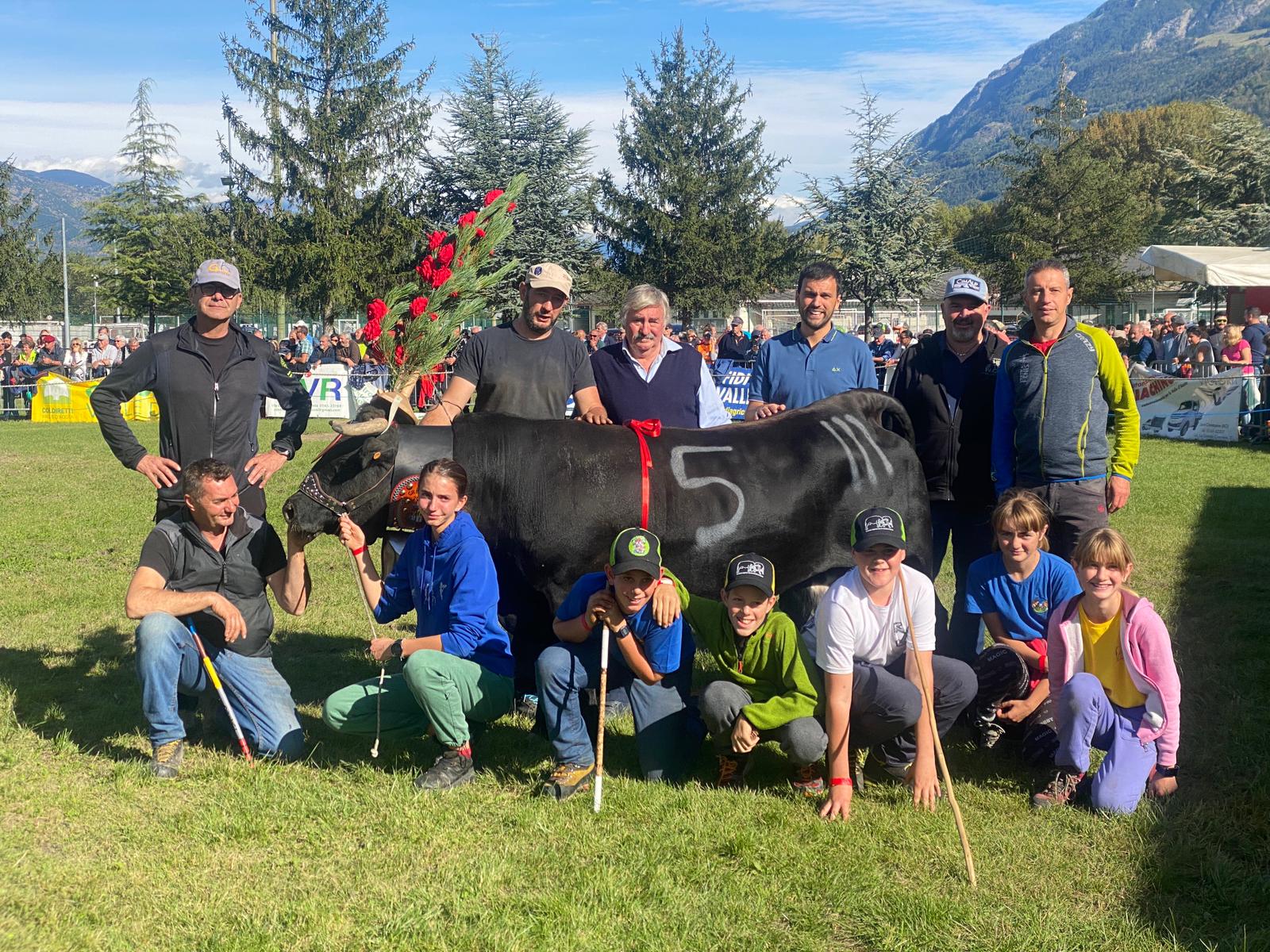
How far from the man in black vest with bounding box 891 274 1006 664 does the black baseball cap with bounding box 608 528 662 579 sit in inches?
79.8

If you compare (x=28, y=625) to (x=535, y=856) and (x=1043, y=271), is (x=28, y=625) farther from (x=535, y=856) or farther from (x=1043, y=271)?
(x=1043, y=271)

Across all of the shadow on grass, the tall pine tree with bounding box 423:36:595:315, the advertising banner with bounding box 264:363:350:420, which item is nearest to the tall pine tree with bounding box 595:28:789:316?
the tall pine tree with bounding box 423:36:595:315

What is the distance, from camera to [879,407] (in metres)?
5.46

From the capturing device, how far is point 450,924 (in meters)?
3.24

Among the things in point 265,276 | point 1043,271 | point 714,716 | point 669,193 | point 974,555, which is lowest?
point 714,716

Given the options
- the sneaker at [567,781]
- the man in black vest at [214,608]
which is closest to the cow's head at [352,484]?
the man in black vest at [214,608]

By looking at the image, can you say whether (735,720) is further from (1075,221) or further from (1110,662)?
(1075,221)

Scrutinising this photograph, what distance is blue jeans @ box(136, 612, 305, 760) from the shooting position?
437cm

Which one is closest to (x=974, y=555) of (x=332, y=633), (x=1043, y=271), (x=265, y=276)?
(x=1043, y=271)

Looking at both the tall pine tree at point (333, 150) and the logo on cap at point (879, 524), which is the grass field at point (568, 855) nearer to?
the logo on cap at point (879, 524)

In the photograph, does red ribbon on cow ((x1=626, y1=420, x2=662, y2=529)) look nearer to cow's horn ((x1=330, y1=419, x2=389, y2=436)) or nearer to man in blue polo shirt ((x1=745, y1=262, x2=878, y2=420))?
man in blue polo shirt ((x1=745, y1=262, x2=878, y2=420))

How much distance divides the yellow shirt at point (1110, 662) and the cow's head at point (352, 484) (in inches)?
120

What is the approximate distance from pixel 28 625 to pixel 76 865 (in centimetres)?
365

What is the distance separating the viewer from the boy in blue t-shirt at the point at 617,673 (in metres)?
4.13
